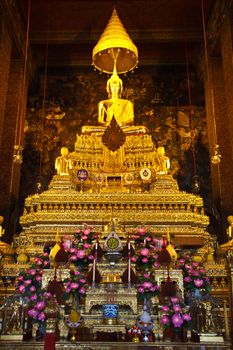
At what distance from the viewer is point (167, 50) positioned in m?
9.41

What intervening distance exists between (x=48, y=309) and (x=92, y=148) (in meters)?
4.22

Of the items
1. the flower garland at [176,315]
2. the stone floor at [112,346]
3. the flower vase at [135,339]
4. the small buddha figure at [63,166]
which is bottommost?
the stone floor at [112,346]

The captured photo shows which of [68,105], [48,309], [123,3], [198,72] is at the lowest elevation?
[48,309]

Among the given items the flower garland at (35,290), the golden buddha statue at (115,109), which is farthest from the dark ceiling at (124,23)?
the flower garland at (35,290)

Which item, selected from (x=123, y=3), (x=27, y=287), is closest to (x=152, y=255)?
(x=27, y=287)

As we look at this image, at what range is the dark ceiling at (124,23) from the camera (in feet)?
27.3

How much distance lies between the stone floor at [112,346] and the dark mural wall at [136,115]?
17.1 feet

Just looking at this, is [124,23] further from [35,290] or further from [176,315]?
[176,315]

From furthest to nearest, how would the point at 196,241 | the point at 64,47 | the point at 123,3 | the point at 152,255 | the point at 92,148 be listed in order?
the point at 64,47
the point at 123,3
the point at 92,148
the point at 196,241
the point at 152,255

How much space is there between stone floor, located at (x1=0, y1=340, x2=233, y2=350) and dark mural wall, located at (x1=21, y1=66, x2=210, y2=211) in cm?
521

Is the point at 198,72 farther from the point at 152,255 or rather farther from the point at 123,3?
the point at 152,255

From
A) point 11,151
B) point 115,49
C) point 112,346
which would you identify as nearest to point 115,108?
point 115,49

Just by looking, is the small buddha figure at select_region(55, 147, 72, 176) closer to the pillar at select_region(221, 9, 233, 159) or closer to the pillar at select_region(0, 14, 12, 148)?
the pillar at select_region(0, 14, 12, 148)

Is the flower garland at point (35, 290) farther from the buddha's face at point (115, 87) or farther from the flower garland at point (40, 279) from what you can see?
the buddha's face at point (115, 87)
